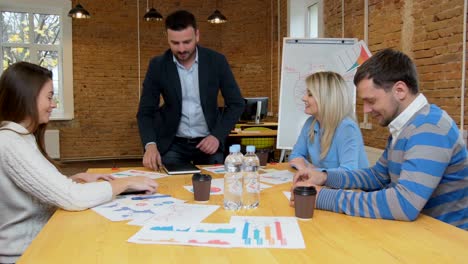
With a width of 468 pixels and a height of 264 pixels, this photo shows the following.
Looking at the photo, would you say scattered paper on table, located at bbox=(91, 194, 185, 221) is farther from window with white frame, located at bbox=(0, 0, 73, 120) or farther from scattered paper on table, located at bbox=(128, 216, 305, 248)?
window with white frame, located at bbox=(0, 0, 73, 120)

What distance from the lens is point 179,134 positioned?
8.43 ft

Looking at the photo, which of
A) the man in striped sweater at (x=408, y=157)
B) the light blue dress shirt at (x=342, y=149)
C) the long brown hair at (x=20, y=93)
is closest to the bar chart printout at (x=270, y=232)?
the man in striped sweater at (x=408, y=157)

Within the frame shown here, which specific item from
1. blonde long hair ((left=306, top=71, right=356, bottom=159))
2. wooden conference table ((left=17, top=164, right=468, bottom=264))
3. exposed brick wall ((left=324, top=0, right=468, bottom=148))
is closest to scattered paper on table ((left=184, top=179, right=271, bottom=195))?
wooden conference table ((left=17, top=164, right=468, bottom=264))

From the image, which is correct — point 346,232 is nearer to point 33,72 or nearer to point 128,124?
point 33,72

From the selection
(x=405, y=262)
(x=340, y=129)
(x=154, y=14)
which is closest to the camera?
(x=405, y=262)

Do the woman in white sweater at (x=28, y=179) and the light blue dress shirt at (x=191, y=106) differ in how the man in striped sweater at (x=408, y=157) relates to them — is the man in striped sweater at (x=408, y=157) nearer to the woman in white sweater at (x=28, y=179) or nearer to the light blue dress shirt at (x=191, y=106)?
the woman in white sweater at (x=28, y=179)

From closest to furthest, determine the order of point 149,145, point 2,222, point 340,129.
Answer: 1. point 2,222
2. point 340,129
3. point 149,145

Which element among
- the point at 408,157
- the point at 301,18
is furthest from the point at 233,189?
the point at 301,18

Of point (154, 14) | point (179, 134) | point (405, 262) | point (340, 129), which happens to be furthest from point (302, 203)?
point (154, 14)

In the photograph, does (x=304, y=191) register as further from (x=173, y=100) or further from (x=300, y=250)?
(x=173, y=100)

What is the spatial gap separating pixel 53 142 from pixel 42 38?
6.68 ft

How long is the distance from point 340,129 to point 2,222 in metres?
1.61

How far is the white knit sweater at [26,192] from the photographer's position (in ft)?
4.46

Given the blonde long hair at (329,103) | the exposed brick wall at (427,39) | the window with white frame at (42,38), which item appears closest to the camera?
the blonde long hair at (329,103)
